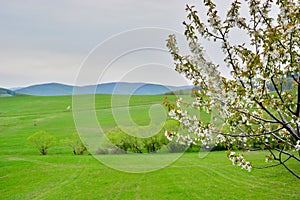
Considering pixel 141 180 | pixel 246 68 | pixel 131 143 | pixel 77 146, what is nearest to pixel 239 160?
pixel 246 68

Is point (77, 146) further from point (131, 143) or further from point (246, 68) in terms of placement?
point (246, 68)

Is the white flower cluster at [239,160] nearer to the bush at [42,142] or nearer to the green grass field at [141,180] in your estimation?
the green grass field at [141,180]

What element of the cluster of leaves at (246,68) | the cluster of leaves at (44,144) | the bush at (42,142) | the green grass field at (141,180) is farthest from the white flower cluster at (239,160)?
the bush at (42,142)

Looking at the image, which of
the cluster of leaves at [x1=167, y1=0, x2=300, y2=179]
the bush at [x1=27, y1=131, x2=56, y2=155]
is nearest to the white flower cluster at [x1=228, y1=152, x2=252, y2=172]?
the cluster of leaves at [x1=167, y1=0, x2=300, y2=179]

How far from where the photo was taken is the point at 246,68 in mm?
3824

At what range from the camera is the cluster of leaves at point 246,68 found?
3.76 meters

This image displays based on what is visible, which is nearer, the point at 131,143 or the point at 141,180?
the point at 141,180

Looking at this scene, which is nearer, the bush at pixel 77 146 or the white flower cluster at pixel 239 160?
the white flower cluster at pixel 239 160

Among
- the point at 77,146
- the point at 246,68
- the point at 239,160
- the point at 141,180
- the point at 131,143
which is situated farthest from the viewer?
the point at 77,146

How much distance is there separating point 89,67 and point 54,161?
13.6 metres

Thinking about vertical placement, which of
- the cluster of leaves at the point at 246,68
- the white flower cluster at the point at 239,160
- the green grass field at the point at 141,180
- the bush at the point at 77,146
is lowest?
the green grass field at the point at 141,180

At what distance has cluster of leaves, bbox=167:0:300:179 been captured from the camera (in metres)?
3.76

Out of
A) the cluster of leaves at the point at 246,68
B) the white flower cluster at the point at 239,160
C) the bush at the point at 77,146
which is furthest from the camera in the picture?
the bush at the point at 77,146

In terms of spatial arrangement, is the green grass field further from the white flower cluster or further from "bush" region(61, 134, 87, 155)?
the white flower cluster
